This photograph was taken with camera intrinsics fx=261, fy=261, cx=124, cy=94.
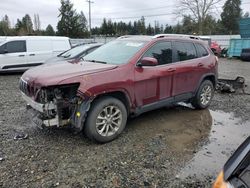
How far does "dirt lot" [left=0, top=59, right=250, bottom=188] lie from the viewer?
3363mm

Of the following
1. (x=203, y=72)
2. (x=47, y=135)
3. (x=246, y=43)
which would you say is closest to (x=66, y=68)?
(x=47, y=135)

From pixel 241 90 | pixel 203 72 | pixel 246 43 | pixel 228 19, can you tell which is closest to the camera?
pixel 203 72

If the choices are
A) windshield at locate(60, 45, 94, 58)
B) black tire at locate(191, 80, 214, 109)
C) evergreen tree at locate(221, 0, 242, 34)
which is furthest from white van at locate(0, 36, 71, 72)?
evergreen tree at locate(221, 0, 242, 34)

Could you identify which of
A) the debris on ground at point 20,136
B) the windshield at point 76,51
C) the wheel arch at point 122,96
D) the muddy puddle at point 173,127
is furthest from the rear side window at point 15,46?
the wheel arch at point 122,96

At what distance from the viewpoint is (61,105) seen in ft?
13.1

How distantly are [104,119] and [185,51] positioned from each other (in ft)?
8.59

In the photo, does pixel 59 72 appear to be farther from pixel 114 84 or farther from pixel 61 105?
pixel 114 84

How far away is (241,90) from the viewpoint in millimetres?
8492

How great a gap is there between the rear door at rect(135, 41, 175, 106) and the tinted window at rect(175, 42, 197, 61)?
26 centimetres

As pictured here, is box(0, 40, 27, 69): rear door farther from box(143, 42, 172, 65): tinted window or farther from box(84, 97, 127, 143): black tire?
box(84, 97, 127, 143): black tire

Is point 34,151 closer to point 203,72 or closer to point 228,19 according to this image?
point 203,72

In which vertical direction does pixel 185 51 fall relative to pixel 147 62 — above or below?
above

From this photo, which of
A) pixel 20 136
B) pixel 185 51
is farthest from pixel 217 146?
pixel 20 136

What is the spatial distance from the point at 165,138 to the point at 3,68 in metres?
9.57
